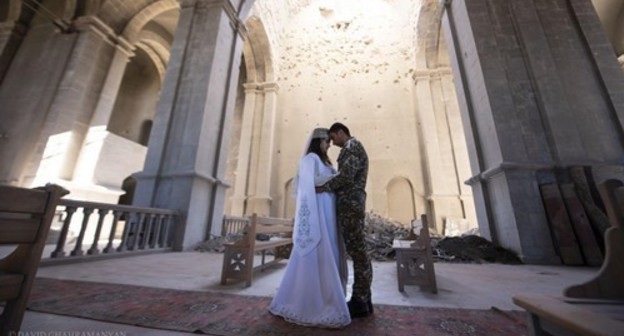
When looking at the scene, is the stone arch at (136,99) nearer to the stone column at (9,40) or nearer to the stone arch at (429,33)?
the stone column at (9,40)

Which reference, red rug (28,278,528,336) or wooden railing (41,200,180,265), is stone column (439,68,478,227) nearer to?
red rug (28,278,528,336)

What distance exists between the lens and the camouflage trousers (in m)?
2.00

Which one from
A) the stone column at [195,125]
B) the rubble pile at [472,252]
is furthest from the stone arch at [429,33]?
the rubble pile at [472,252]

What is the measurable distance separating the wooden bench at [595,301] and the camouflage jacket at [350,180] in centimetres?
125

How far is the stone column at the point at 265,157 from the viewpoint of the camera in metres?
11.6

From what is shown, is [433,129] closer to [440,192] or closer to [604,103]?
[440,192]

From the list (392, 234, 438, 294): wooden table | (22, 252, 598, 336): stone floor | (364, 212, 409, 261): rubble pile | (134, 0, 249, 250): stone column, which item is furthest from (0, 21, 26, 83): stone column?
(392, 234, 438, 294): wooden table

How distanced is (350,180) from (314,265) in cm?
76

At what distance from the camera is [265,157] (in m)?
12.2

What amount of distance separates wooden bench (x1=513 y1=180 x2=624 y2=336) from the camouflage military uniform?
116cm

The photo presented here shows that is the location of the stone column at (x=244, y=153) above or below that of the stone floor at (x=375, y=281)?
above

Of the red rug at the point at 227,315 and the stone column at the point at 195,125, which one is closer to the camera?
the red rug at the point at 227,315

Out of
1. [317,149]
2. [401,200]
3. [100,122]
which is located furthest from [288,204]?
[317,149]

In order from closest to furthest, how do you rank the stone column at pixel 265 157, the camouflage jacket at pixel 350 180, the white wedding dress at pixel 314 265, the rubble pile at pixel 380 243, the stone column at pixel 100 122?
the white wedding dress at pixel 314 265 < the camouflage jacket at pixel 350 180 < the rubble pile at pixel 380 243 < the stone column at pixel 100 122 < the stone column at pixel 265 157
